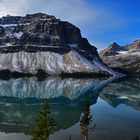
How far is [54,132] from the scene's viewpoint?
81125 millimetres

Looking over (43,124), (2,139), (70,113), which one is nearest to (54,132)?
(2,139)

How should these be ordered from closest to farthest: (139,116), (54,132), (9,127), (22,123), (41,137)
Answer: (41,137) → (54,132) → (9,127) → (22,123) → (139,116)

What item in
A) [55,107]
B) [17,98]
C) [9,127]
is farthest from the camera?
[17,98]

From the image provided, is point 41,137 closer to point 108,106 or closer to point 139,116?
point 139,116

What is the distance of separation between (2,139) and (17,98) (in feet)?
264

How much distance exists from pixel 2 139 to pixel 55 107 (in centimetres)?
5431

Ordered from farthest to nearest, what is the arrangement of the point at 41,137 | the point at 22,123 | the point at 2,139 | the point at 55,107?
the point at 55,107
the point at 22,123
the point at 2,139
the point at 41,137

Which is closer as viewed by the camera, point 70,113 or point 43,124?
point 43,124

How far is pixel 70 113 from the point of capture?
4473 inches

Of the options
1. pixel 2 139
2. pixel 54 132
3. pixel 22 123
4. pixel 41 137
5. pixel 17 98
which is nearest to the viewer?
pixel 41 137

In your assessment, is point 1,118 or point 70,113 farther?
point 70,113

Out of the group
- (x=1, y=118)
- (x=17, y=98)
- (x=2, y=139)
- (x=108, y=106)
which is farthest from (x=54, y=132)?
(x=17, y=98)

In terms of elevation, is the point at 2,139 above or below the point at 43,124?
below

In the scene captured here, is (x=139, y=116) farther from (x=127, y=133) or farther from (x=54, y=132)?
(x=54, y=132)
